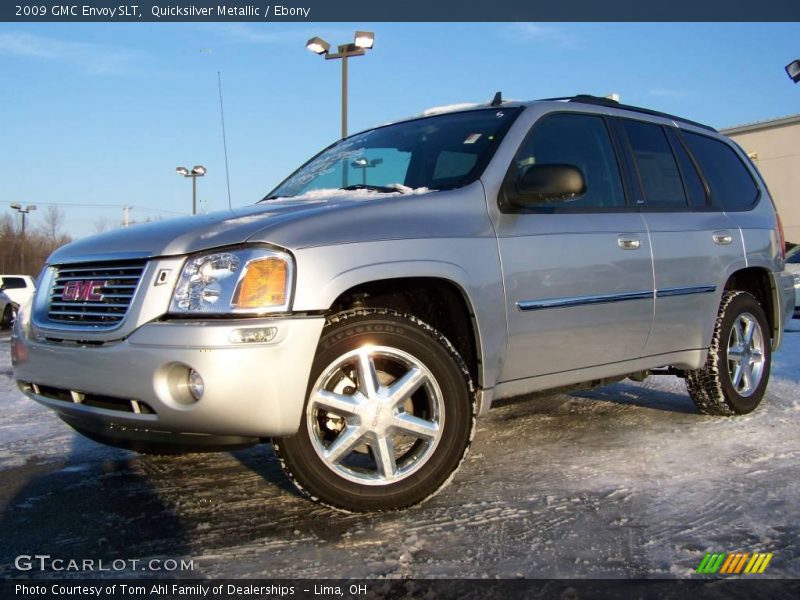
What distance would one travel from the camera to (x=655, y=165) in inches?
176

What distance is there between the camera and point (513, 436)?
14.1ft

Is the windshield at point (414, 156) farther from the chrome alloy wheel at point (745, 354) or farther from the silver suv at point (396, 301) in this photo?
the chrome alloy wheel at point (745, 354)

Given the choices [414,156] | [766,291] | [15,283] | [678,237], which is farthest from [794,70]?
[15,283]

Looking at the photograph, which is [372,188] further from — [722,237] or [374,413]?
[722,237]

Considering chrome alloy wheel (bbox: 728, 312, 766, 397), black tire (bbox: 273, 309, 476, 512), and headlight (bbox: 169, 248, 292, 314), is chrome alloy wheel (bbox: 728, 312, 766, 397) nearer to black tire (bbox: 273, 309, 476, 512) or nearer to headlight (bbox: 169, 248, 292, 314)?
black tire (bbox: 273, 309, 476, 512)

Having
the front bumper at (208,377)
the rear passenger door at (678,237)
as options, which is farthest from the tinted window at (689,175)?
the front bumper at (208,377)

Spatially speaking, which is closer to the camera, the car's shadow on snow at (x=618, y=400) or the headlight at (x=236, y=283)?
the headlight at (x=236, y=283)

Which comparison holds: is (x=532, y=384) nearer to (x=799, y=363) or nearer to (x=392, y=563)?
(x=392, y=563)

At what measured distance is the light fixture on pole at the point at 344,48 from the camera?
12906mm

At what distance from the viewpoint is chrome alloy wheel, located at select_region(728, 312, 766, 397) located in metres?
4.76

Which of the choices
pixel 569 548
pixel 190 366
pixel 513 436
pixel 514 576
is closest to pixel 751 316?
pixel 513 436

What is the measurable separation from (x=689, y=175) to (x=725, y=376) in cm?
125

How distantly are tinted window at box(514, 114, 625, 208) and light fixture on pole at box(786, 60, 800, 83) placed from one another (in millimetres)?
13150

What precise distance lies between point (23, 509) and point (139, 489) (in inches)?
18.4
